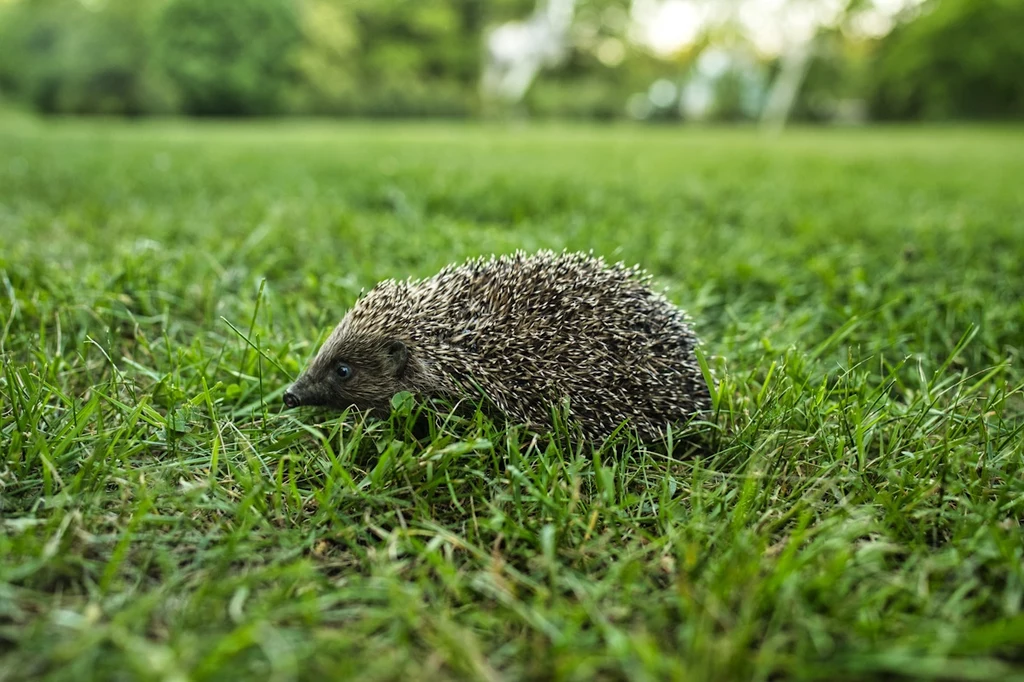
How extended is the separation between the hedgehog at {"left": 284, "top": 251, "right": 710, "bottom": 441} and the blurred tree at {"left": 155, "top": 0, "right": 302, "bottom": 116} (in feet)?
119

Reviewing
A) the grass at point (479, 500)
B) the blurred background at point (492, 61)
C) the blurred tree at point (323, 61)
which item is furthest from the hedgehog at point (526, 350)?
the blurred tree at point (323, 61)

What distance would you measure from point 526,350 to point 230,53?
38233 millimetres

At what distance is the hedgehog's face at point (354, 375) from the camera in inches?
122

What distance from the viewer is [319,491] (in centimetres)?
245

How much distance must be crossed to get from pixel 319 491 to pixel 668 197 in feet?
20.7

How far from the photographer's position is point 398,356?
10.7 ft

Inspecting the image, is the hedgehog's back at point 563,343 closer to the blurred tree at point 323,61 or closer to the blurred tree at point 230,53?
the blurred tree at point 230,53

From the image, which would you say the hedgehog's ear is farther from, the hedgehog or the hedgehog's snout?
the hedgehog's snout

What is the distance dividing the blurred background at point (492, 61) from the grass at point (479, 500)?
29523 mm

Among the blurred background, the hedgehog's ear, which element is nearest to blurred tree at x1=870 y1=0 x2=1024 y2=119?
the blurred background

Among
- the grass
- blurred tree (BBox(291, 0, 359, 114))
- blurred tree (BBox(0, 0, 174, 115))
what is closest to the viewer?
the grass

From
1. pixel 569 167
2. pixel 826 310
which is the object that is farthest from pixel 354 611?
pixel 569 167

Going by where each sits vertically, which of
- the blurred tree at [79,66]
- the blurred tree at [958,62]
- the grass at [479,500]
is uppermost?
the blurred tree at [958,62]

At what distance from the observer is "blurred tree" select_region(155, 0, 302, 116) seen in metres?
34.5
